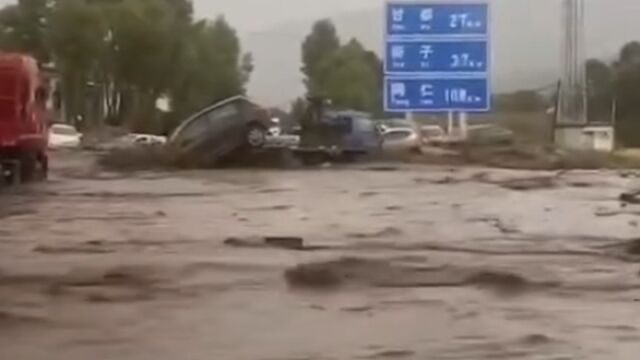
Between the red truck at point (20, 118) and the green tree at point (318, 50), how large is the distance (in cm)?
3369

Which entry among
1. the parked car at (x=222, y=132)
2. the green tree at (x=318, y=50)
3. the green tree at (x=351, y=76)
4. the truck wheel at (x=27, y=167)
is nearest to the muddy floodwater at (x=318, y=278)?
the truck wheel at (x=27, y=167)

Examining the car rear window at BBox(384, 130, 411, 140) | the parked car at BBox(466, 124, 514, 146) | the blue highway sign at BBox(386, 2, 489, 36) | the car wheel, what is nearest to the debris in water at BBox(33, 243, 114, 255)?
the car wheel

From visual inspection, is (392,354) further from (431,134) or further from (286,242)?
(431,134)

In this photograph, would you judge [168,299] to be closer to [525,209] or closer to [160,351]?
[160,351]

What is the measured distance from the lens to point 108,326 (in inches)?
323

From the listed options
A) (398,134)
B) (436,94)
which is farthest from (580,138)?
(436,94)

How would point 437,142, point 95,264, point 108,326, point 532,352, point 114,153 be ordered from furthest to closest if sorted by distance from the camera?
1. point 437,142
2. point 114,153
3. point 95,264
4. point 108,326
5. point 532,352

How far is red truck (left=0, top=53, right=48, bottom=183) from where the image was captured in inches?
960

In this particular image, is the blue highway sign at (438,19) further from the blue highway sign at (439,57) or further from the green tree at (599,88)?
the green tree at (599,88)

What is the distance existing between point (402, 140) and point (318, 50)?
26.2 m

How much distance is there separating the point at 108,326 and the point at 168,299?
121 cm

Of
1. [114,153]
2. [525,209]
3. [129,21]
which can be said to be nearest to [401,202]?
[525,209]

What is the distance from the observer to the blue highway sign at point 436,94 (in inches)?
1460

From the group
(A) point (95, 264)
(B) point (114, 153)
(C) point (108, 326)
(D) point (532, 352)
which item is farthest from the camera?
(B) point (114, 153)
